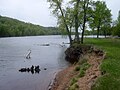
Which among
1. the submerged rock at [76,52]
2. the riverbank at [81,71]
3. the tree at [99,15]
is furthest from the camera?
the tree at [99,15]

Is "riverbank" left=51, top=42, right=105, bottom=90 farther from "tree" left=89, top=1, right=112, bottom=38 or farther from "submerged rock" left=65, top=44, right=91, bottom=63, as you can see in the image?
"tree" left=89, top=1, right=112, bottom=38

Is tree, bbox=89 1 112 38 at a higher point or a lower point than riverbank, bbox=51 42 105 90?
higher

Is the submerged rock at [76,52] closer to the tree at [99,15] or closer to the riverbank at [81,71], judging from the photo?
the riverbank at [81,71]

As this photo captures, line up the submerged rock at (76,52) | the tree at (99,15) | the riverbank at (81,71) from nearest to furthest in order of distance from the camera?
the riverbank at (81,71), the submerged rock at (76,52), the tree at (99,15)

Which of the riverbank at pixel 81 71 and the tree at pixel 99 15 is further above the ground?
the tree at pixel 99 15

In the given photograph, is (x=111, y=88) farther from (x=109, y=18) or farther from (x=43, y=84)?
(x=109, y=18)

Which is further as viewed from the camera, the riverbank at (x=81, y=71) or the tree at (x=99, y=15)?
the tree at (x=99, y=15)

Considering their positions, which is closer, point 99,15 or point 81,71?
point 81,71

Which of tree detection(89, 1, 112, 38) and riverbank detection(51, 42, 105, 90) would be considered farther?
tree detection(89, 1, 112, 38)

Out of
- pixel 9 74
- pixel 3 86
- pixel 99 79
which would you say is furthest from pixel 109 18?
pixel 99 79

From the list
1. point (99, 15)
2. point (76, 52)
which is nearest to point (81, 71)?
point (76, 52)

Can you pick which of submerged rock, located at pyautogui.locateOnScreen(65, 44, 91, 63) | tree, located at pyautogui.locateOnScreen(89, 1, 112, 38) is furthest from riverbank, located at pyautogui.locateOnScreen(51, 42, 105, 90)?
tree, located at pyautogui.locateOnScreen(89, 1, 112, 38)

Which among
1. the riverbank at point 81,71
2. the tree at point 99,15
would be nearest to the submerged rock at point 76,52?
the riverbank at point 81,71

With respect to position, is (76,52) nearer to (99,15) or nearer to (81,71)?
(99,15)
